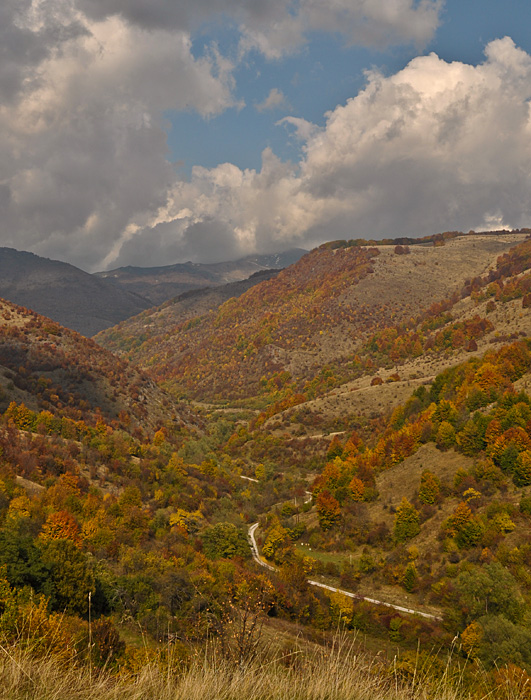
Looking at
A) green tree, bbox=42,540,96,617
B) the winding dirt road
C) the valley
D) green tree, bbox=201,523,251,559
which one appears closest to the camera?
the valley

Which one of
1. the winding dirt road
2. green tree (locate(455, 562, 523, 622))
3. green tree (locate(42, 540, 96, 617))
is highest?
green tree (locate(42, 540, 96, 617))

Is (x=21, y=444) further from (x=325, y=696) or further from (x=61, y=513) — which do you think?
(x=325, y=696)

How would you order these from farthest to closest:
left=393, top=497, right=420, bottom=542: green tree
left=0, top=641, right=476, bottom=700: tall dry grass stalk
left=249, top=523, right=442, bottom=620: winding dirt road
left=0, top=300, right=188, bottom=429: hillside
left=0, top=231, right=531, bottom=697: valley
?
left=0, top=300, right=188, bottom=429: hillside < left=393, top=497, right=420, bottom=542: green tree < left=249, top=523, right=442, bottom=620: winding dirt road < left=0, top=231, right=531, bottom=697: valley < left=0, top=641, right=476, bottom=700: tall dry grass stalk

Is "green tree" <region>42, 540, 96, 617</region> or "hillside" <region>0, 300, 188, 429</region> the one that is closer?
"green tree" <region>42, 540, 96, 617</region>

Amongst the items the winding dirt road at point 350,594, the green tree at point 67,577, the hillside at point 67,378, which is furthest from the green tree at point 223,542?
the hillside at point 67,378

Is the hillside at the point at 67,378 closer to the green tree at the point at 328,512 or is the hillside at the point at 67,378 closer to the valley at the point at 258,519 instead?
the valley at the point at 258,519

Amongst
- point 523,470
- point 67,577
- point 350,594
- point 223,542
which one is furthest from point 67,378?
point 523,470

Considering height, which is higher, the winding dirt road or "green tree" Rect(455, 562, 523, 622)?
"green tree" Rect(455, 562, 523, 622)

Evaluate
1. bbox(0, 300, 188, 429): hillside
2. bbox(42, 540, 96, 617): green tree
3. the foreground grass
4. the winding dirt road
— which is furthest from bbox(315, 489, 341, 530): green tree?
the foreground grass

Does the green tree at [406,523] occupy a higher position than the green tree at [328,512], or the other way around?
the green tree at [406,523]

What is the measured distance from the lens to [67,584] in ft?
90.2

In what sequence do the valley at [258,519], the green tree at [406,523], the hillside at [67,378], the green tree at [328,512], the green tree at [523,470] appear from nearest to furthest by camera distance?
the valley at [258,519]
the green tree at [523,470]
the green tree at [406,523]
the green tree at [328,512]
the hillside at [67,378]

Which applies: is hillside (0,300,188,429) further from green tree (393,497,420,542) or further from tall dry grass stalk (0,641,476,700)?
tall dry grass stalk (0,641,476,700)

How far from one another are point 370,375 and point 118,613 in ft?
487
